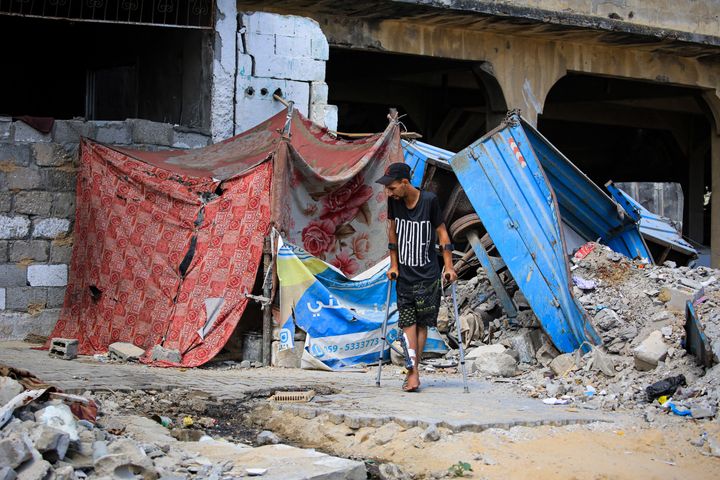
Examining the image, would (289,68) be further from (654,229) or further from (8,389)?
(8,389)

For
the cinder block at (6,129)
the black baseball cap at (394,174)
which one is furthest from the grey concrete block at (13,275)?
the black baseball cap at (394,174)

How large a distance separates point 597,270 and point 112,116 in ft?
23.2

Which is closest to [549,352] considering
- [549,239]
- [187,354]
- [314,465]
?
[549,239]

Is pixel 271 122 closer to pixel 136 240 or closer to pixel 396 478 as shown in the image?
pixel 136 240

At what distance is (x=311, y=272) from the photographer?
8.78 meters

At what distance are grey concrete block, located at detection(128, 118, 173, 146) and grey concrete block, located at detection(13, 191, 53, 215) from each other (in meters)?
1.02

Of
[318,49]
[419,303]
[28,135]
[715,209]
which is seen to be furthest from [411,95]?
[419,303]

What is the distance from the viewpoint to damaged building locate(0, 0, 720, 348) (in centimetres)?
991

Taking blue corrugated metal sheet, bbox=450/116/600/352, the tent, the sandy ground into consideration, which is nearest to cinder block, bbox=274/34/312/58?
the tent

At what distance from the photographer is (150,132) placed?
10.3 meters

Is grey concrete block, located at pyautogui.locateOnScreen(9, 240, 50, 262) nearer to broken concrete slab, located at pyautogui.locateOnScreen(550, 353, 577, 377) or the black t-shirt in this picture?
the black t-shirt

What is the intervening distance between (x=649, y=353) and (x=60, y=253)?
5.51 metres

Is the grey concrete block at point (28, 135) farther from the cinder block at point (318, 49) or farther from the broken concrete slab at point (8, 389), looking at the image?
the broken concrete slab at point (8, 389)

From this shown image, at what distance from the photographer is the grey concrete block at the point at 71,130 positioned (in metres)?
9.95
